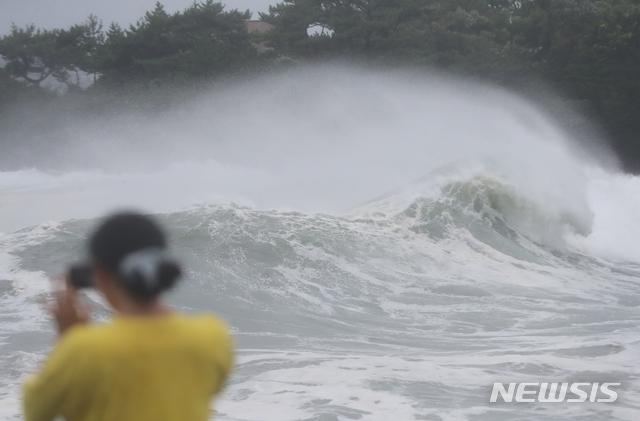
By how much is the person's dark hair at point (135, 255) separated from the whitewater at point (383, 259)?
21cm

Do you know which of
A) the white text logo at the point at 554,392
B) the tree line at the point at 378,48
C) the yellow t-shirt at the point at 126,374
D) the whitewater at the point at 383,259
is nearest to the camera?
the yellow t-shirt at the point at 126,374

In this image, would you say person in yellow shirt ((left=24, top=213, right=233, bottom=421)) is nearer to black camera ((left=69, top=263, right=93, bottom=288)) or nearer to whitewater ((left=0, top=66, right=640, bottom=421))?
black camera ((left=69, top=263, right=93, bottom=288))

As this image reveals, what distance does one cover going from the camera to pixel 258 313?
10016 mm

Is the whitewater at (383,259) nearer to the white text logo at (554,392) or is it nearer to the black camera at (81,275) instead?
the white text logo at (554,392)

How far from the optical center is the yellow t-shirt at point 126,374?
1.46 m

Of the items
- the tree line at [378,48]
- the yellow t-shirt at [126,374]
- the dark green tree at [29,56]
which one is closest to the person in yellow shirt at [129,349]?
the yellow t-shirt at [126,374]

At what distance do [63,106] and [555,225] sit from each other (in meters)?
32.3

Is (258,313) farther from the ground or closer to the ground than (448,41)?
closer to the ground

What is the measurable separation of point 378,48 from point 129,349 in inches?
1623

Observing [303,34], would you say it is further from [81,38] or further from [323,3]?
[81,38]

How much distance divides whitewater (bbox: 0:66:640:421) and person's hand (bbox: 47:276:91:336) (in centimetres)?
26

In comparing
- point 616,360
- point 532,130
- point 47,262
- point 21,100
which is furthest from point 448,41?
point 616,360

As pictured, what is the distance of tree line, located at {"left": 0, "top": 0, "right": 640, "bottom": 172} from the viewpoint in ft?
127

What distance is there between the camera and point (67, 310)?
→ 1.64m
